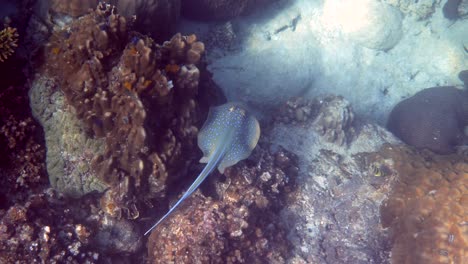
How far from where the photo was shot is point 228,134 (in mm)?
4887

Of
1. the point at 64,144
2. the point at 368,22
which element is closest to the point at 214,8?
the point at 64,144

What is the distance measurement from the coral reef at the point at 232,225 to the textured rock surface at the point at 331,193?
24.9 inches

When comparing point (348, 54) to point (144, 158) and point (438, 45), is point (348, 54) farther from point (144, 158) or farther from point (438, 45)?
point (144, 158)

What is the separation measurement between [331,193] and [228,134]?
3.50 m

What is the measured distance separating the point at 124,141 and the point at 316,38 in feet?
26.5

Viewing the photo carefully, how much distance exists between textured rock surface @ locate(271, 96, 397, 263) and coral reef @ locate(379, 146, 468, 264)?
31cm

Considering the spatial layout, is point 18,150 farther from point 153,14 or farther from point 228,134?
point 228,134

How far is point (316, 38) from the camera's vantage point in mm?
10422

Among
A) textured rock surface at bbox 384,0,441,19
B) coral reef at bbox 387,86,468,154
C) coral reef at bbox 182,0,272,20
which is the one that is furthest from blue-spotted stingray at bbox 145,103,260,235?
textured rock surface at bbox 384,0,441,19

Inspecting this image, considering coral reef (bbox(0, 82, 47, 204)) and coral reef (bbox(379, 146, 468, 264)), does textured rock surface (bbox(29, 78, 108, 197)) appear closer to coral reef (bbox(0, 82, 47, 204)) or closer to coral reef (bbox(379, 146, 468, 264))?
coral reef (bbox(0, 82, 47, 204))

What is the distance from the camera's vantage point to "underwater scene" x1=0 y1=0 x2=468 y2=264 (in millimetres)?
4465

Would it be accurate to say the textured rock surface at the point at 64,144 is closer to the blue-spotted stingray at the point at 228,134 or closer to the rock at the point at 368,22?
the blue-spotted stingray at the point at 228,134

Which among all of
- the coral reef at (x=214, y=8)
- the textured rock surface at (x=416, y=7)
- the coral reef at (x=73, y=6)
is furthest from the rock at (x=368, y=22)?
the coral reef at (x=73, y=6)

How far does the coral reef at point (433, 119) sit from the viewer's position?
9656 mm
